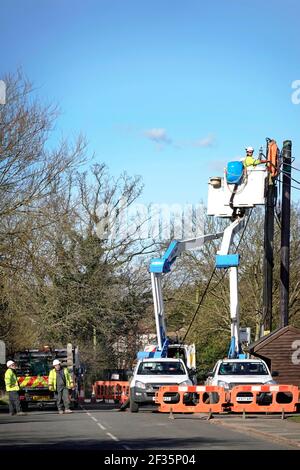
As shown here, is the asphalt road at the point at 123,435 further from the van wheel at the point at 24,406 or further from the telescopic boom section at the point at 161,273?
the van wheel at the point at 24,406

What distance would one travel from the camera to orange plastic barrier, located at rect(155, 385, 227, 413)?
24.9m

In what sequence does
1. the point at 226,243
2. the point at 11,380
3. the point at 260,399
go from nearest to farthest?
the point at 260,399 < the point at 11,380 < the point at 226,243

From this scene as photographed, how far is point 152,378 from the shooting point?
2797 centimetres

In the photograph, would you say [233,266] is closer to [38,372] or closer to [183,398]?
[183,398]

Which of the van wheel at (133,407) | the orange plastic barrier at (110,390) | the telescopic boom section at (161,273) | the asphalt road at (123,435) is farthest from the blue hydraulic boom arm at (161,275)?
the asphalt road at (123,435)

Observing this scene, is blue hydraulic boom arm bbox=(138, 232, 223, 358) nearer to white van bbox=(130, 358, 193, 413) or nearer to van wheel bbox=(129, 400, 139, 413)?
white van bbox=(130, 358, 193, 413)

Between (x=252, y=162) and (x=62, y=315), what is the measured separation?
16264 millimetres

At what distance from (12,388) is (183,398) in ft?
18.7

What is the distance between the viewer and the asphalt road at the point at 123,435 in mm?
15461

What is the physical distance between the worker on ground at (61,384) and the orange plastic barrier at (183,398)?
3.94 meters

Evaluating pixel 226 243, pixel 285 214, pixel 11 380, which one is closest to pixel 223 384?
Answer: pixel 226 243

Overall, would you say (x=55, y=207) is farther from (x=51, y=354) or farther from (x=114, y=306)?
(x=114, y=306)

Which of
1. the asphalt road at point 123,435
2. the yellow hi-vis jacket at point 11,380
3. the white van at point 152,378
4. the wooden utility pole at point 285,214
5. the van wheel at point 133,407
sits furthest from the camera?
the wooden utility pole at point 285,214
